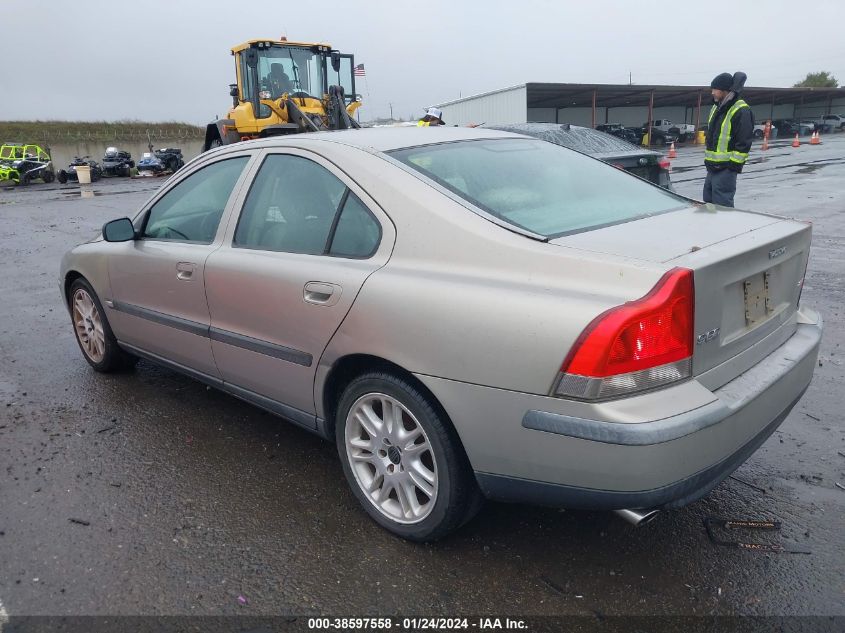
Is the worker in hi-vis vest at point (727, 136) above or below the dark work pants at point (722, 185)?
above

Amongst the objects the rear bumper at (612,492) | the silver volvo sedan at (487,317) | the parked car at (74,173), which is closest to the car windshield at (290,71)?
the silver volvo sedan at (487,317)

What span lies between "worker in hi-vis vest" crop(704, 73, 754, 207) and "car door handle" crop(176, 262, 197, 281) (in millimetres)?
5983

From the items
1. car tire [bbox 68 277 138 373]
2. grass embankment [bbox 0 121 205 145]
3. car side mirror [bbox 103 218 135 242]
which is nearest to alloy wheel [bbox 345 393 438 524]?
car side mirror [bbox 103 218 135 242]

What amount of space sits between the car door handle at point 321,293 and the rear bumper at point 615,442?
1.93 ft

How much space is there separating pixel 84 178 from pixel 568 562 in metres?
31.6

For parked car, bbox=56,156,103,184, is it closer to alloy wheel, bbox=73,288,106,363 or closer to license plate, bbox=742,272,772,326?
alloy wheel, bbox=73,288,106,363

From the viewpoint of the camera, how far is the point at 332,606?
2.34 m

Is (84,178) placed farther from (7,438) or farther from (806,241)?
(806,241)

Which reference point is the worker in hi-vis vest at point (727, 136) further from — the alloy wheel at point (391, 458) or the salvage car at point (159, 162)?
the salvage car at point (159, 162)

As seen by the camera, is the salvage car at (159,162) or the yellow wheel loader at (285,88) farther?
the salvage car at (159,162)

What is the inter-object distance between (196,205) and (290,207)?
2.97 feet

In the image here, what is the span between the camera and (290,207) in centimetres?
311

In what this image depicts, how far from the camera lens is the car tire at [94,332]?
4438mm

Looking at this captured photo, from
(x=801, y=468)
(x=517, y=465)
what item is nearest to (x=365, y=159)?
(x=517, y=465)
